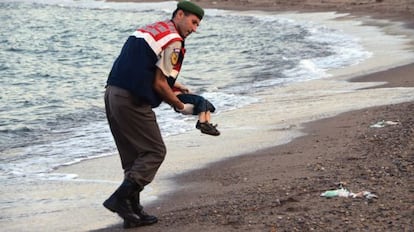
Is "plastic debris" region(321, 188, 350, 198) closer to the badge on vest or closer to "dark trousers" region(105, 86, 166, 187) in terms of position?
"dark trousers" region(105, 86, 166, 187)

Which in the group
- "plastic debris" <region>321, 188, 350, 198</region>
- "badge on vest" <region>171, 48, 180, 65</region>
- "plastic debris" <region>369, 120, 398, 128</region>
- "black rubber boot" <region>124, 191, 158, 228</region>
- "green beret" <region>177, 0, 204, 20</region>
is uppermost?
"green beret" <region>177, 0, 204, 20</region>

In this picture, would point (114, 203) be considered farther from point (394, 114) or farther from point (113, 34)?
point (113, 34)

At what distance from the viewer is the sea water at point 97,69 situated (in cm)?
1195

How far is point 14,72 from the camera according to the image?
2548cm

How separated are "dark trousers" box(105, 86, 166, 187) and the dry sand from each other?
1.53ft

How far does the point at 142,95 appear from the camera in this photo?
6.47 m

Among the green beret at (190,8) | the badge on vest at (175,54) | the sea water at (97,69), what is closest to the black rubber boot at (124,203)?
the badge on vest at (175,54)

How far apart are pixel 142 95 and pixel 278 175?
2.10m

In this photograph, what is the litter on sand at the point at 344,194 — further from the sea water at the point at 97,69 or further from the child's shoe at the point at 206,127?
the sea water at the point at 97,69

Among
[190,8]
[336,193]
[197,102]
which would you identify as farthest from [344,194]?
[190,8]

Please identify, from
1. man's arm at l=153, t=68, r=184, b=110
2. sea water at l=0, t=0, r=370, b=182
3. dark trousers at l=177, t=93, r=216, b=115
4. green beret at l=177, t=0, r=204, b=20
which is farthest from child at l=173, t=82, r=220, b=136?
sea water at l=0, t=0, r=370, b=182

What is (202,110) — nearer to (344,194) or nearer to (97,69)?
(344,194)

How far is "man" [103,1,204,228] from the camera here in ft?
20.9

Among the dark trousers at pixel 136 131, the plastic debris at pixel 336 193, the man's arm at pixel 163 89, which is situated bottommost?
the plastic debris at pixel 336 193
